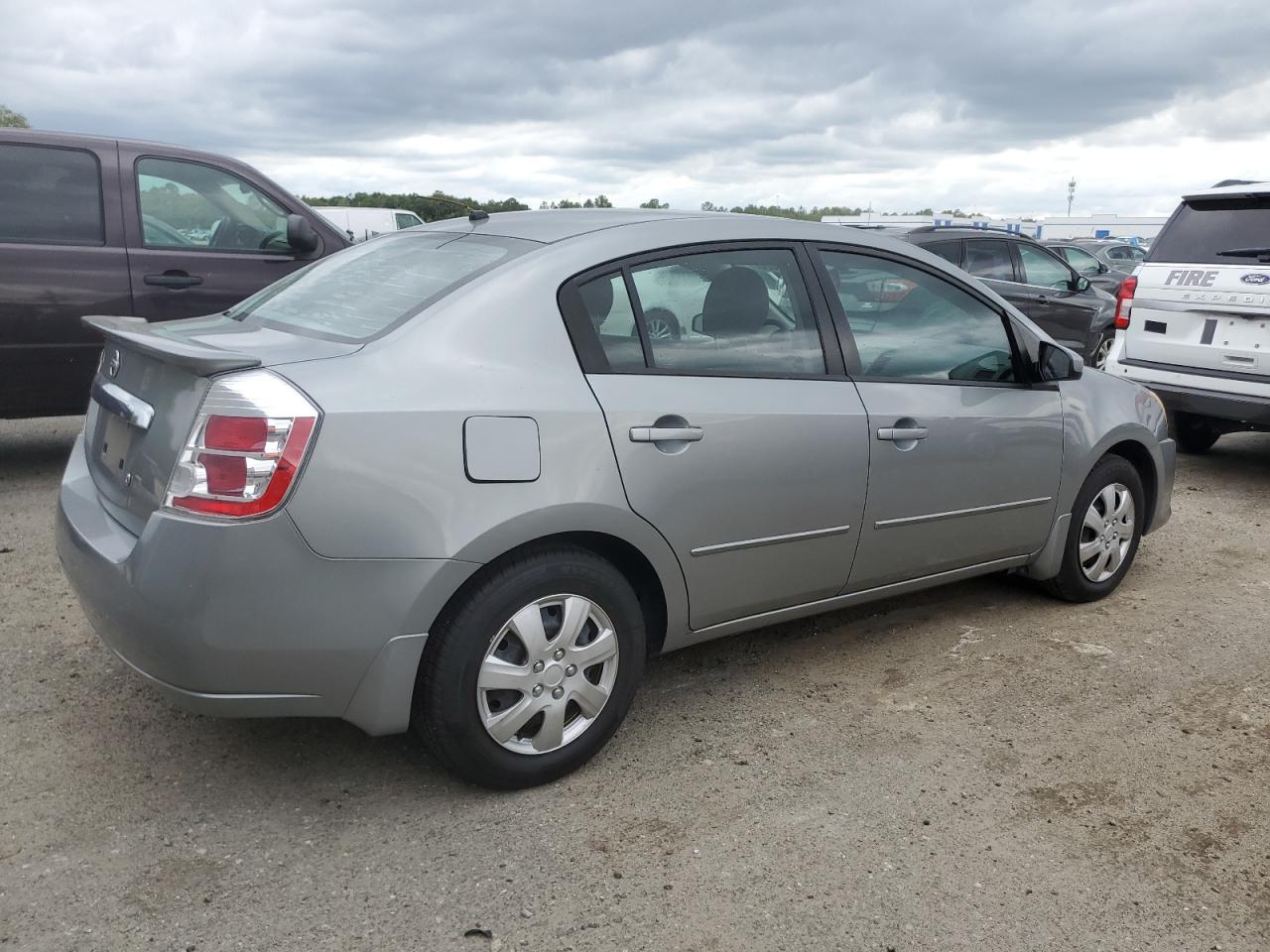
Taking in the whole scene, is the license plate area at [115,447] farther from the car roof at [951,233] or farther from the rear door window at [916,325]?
the car roof at [951,233]

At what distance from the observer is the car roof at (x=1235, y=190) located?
6543 millimetres

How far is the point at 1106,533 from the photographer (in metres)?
4.63

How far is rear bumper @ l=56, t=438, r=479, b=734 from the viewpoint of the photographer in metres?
2.58

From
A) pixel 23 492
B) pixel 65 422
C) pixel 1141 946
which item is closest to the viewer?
pixel 1141 946

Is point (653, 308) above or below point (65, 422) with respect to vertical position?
above

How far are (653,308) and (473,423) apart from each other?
2.45ft

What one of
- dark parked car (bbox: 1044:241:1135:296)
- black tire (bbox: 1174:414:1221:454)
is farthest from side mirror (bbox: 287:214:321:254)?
dark parked car (bbox: 1044:241:1135:296)

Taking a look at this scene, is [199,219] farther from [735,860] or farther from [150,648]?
[735,860]

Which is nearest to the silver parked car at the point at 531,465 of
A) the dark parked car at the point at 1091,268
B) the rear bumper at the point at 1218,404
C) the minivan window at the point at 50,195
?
the minivan window at the point at 50,195

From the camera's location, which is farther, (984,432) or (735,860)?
(984,432)

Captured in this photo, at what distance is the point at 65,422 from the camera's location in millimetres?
7934

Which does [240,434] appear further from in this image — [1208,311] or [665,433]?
[1208,311]

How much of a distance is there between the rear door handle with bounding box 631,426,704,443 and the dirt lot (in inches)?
37.5

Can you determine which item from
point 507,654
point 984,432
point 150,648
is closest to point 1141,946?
point 507,654
